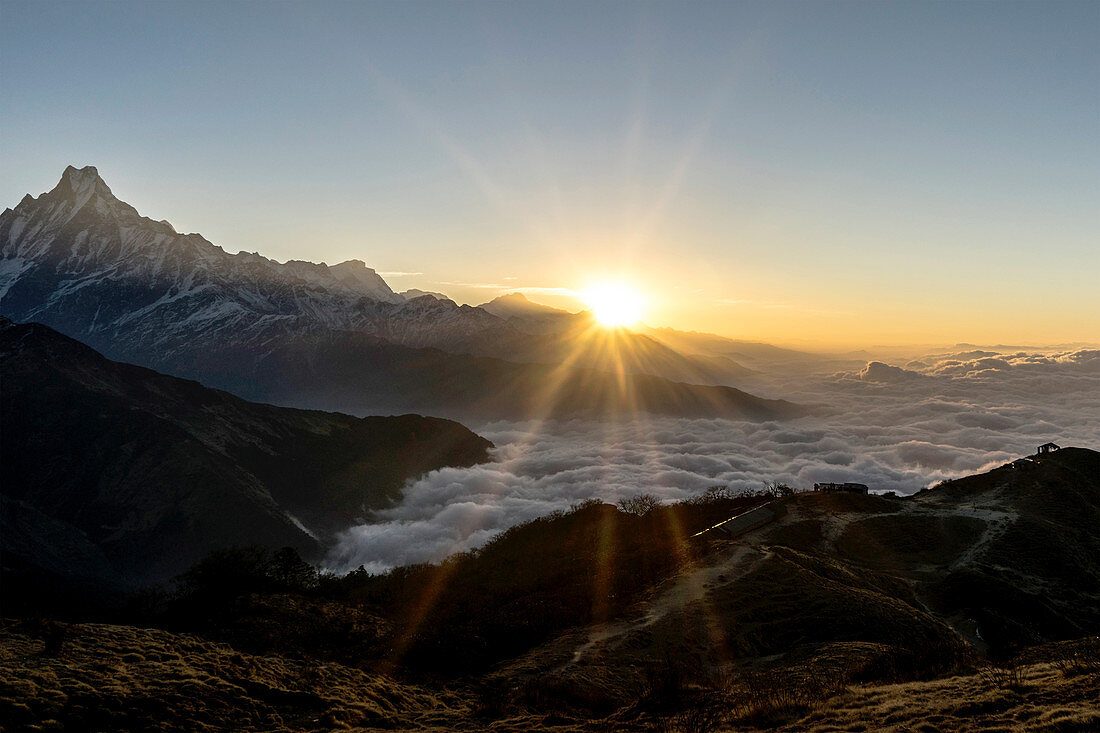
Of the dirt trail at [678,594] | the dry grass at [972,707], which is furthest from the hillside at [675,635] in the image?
the dirt trail at [678,594]

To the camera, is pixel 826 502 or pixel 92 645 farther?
pixel 826 502

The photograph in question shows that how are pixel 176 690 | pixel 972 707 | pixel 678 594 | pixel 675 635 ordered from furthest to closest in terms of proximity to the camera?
pixel 678 594 < pixel 675 635 < pixel 176 690 < pixel 972 707

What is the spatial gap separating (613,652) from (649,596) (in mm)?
12481

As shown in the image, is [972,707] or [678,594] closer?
[972,707]

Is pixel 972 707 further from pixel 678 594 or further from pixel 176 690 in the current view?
pixel 176 690

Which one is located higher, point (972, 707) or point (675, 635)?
point (972, 707)

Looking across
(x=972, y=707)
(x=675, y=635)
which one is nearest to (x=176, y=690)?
(x=675, y=635)

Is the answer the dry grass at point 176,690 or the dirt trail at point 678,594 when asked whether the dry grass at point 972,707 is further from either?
the dirt trail at point 678,594

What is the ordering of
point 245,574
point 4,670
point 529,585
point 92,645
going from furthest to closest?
point 529,585, point 245,574, point 92,645, point 4,670

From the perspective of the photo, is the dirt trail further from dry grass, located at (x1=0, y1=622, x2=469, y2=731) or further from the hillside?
dry grass, located at (x1=0, y1=622, x2=469, y2=731)

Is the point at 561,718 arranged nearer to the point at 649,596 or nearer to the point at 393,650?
the point at 393,650

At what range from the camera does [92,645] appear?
24938mm

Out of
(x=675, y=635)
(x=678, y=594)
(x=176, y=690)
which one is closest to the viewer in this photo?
(x=176, y=690)

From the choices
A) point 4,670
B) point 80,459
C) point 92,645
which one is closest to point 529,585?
point 92,645
